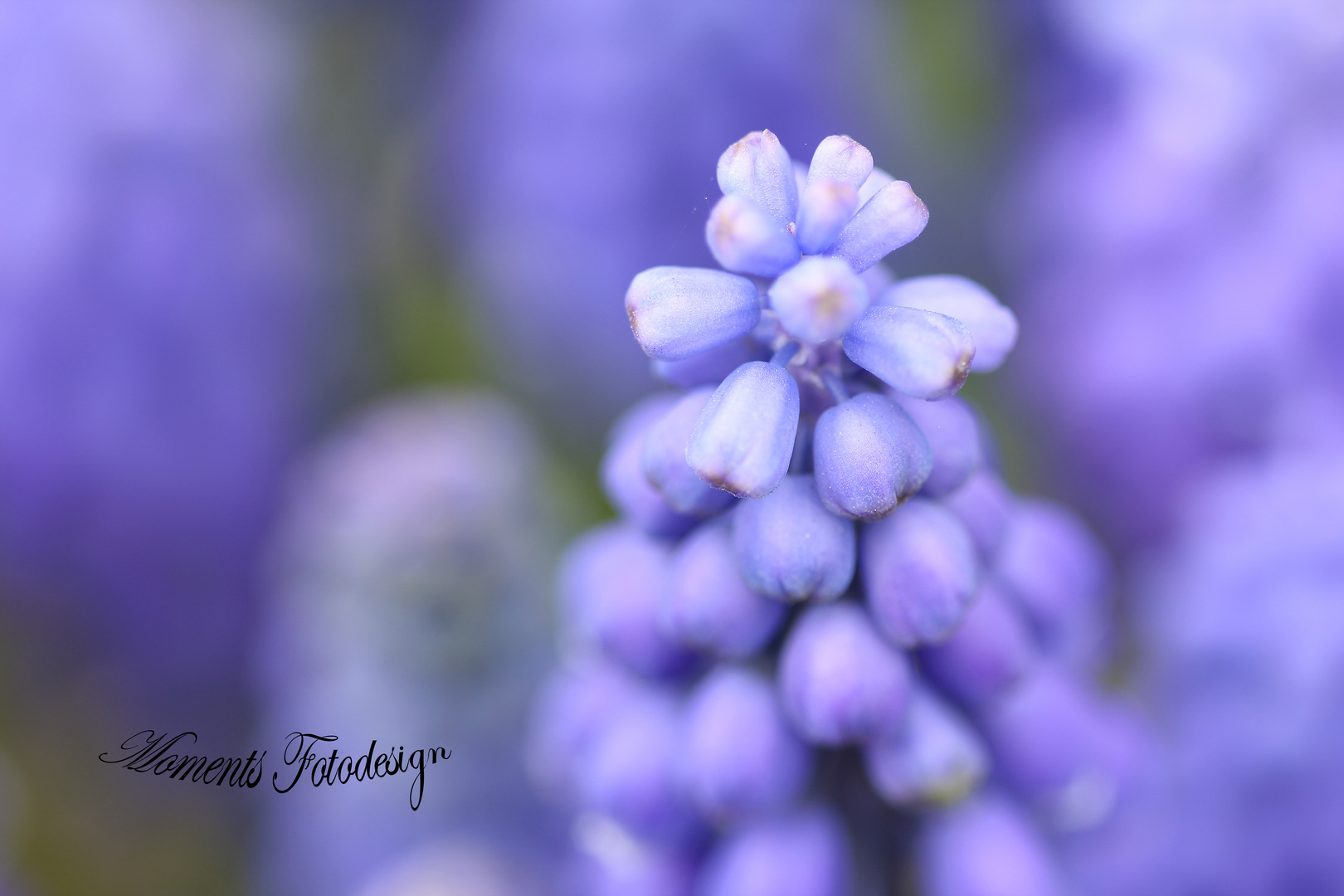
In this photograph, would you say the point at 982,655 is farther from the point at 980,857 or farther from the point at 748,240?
the point at 748,240

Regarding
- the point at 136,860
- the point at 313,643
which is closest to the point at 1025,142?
the point at 313,643

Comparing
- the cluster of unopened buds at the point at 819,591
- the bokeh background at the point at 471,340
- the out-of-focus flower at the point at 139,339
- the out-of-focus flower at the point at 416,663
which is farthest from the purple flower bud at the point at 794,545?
the out-of-focus flower at the point at 139,339

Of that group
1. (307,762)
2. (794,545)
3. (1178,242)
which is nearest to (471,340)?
(307,762)

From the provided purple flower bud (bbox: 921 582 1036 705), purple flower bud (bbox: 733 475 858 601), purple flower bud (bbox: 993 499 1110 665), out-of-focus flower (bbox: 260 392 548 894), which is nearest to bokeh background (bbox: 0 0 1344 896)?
out-of-focus flower (bbox: 260 392 548 894)

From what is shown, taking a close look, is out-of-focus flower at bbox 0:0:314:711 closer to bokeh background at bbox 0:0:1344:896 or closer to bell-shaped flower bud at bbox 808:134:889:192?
bokeh background at bbox 0:0:1344:896

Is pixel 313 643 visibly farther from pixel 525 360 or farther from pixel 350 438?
pixel 525 360

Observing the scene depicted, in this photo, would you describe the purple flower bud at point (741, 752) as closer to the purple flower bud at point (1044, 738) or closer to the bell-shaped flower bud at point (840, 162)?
the purple flower bud at point (1044, 738)
